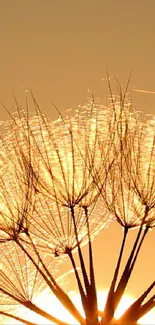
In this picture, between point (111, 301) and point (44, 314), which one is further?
point (44, 314)

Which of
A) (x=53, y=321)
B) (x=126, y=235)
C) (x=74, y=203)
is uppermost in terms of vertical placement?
(x=74, y=203)

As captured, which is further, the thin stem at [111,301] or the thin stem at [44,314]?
the thin stem at [44,314]

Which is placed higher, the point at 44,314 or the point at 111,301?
the point at 111,301

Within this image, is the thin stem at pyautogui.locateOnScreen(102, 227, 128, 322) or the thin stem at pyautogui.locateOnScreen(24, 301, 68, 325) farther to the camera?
the thin stem at pyautogui.locateOnScreen(24, 301, 68, 325)

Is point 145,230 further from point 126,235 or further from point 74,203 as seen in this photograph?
point 74,203

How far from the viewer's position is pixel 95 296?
33.8 ft

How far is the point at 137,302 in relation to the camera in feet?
33.6

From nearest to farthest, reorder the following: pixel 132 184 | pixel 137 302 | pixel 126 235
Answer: pixel 137 302 < pixel 126 235 < pixel 132 184

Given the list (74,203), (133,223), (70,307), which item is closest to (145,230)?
(133,223)

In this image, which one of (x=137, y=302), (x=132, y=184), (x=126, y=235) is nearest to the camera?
(x=137, y=302)

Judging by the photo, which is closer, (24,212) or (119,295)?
(119,295)

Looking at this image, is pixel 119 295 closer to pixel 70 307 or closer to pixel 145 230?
pixel 70 307

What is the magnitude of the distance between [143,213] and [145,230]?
344mm

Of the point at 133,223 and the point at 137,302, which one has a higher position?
the point at 133,223
